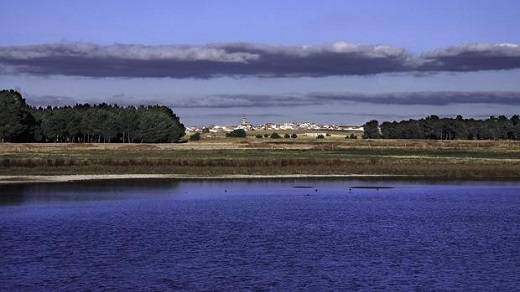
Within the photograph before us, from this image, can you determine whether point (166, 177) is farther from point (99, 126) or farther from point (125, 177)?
point (99, 126)

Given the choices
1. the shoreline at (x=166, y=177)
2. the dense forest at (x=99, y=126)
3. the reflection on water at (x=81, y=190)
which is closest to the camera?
the reflection on water at (x=81, y=190)

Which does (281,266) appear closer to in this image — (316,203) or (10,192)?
(316,203)

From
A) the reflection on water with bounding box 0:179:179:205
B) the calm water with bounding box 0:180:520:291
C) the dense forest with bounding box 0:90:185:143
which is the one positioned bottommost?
the calm water with bounding box 0:180:520:291

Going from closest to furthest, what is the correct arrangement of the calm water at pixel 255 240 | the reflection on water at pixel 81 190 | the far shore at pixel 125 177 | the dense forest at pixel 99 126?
the calm water at pixel 255 240
the reflection on water at pixel 81 190
the far shore at pixel 125 177
the dense forest at pixel 99 126

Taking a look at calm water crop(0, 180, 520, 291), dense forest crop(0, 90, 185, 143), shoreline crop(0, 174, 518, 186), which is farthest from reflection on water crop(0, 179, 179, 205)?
dense forest crop(0, 90, 185, 143)

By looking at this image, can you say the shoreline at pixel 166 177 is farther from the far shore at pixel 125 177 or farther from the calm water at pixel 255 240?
the calm water at pixel 255 240

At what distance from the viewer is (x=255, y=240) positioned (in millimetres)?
37500

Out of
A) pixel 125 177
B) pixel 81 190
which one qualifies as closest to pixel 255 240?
pixel 81 190

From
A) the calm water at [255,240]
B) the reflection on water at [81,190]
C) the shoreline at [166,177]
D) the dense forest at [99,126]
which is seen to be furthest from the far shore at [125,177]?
the dense forest at [99,126]

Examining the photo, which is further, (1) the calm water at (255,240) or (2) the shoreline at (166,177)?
(2) the shoreline at (166,177)

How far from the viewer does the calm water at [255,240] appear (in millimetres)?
27812

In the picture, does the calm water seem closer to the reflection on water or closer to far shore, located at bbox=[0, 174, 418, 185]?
the reflection on water

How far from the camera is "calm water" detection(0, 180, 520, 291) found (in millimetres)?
27812

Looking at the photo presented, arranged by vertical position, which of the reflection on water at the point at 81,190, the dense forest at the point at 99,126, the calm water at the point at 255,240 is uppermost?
the dense forest at the point at 99,126
